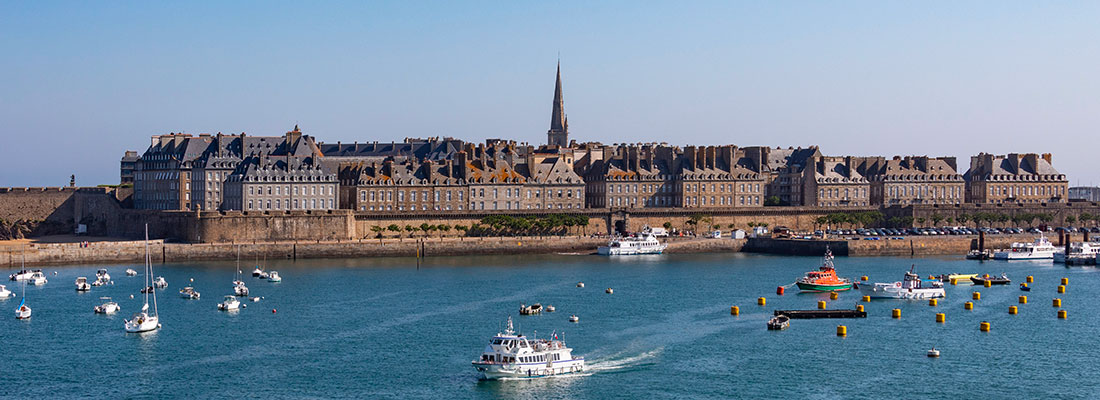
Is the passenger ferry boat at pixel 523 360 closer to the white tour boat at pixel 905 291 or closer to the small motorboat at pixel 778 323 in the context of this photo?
the small motorboat at pixel 778 323

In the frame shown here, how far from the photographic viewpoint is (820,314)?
54.2m

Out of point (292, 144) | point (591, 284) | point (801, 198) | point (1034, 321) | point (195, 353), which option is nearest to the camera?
point (195, 353)

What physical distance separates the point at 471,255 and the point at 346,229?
27.3ft

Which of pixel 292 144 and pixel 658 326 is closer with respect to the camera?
pixel 658 326

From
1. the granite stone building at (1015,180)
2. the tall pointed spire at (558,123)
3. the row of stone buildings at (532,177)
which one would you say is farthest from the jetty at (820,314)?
the tall pointed spire at (558,123)

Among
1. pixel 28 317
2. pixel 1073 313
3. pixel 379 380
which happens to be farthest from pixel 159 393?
pixel 1073 313

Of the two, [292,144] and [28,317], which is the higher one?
[292,144]

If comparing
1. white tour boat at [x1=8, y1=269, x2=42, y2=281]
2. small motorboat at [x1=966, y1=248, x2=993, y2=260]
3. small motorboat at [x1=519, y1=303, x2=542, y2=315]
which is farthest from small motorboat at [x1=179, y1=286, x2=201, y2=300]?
small motorboat at [x1=966, y1=248, x2=993, y2=260]

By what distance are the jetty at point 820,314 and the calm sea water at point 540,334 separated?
108 cm

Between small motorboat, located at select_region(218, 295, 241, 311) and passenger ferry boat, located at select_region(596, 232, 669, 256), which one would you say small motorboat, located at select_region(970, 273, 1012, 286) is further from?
small motorboat, located at select_region(218, 295, 241, 311)

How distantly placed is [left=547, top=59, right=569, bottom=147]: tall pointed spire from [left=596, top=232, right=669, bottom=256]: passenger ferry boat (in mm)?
53366

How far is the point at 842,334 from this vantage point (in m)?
49.3

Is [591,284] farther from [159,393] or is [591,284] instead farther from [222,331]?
[159,393]

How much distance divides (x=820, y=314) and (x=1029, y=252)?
36.0m
